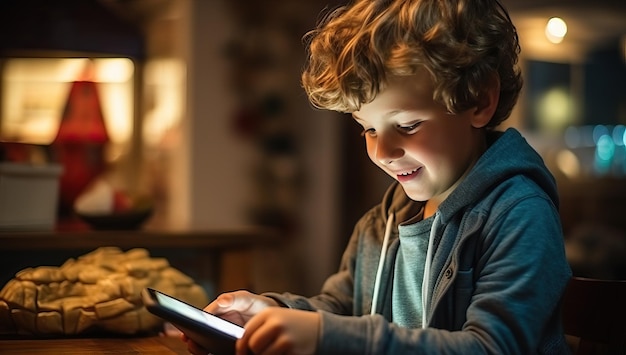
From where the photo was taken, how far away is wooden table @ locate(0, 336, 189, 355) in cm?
110

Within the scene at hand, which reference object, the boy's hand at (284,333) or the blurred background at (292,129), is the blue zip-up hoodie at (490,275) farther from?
the blurred background at (292,129)

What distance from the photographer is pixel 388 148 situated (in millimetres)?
1029

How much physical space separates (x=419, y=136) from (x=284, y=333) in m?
0.31

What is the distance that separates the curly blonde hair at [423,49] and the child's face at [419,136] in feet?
0.05

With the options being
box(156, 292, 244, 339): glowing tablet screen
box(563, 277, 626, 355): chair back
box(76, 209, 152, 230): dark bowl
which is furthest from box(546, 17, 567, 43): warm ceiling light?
box(156, 292, 244, 339): glowing tablet screen

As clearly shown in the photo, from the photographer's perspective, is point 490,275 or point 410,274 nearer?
point 490,275

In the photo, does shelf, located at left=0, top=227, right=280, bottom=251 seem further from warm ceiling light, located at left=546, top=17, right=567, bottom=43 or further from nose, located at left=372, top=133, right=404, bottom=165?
warm ceiling light, located at left=546, top=17, right=567, bottom=43

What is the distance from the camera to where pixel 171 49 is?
190 inches

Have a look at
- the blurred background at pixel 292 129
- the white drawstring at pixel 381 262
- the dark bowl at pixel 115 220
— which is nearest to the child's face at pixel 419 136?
the white drawstring at pixel 381 262

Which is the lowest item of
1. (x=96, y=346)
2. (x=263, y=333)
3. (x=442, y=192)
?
(x=96, y=346)

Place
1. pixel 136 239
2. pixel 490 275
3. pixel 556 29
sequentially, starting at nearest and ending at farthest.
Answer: pixel 490 275, pixel 136 239, pixel 556 29

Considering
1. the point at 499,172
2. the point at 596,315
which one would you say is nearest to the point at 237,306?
the point at 499,172

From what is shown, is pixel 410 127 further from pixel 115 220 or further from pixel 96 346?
pixel 115 220

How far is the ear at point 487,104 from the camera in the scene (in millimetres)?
1073
